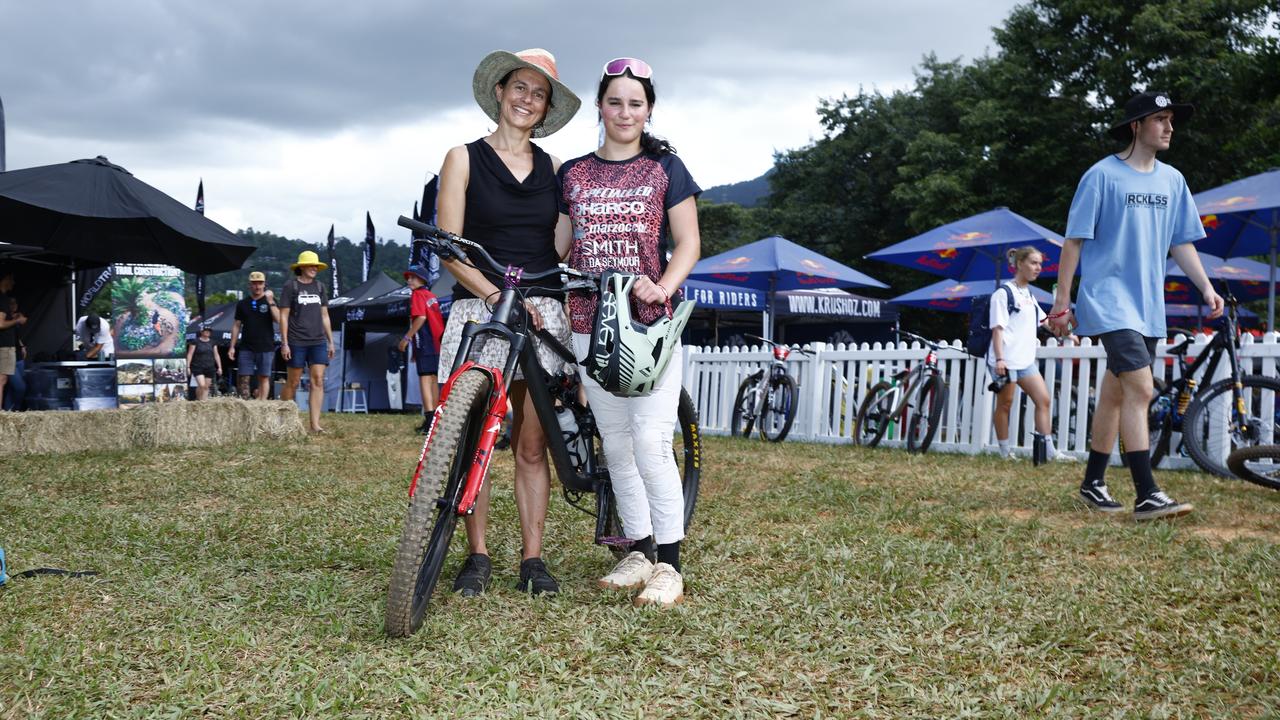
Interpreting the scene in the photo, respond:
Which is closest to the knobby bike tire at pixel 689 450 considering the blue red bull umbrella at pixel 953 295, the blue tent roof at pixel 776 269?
the blue tent roof at pixel 776 269

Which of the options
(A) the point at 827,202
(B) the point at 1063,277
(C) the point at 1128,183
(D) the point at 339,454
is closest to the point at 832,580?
(B) the point at 1063,277

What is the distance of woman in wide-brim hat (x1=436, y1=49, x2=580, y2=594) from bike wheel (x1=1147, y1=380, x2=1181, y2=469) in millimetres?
5105

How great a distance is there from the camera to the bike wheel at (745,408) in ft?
35.0

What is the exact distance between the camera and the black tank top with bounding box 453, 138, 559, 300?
126 inches

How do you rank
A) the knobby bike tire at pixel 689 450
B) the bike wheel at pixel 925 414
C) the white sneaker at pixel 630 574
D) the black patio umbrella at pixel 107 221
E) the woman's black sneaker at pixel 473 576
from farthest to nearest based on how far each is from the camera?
1. the bike wheel at pixel 925 414
2. the black patio umbrella at pixel 107 221
3. the knobby bike tire at pixel 689 450
4. the white sneaker at pixel 630 574
5. the woman's black sneaker at pixel 473 576

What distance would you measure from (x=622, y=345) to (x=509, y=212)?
2.33ft

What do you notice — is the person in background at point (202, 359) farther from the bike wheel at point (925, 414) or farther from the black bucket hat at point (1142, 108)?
the black bucket hat at point (1142, 108)

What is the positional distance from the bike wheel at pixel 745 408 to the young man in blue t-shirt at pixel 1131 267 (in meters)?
5.90

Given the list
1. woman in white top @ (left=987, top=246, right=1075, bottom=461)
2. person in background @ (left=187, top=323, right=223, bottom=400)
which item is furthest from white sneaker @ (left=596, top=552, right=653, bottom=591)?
person in background @ (left=187, top=323, right=223, bottom=400)

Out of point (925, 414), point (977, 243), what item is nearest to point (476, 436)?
point (925, 414)

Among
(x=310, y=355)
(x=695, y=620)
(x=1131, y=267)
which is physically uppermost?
(x=1131, y=267)

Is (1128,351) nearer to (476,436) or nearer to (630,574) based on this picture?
(630,574)

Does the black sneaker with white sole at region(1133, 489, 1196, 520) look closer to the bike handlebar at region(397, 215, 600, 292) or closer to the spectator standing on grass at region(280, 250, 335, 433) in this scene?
the bike handlebar at region(397, 215, 600, 292)

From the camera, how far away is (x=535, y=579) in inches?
128
